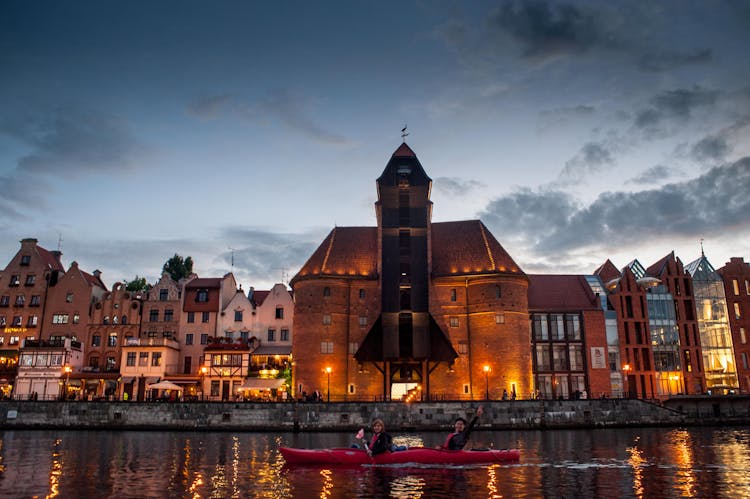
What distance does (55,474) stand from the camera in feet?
88.9

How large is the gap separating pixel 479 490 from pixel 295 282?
148 feet

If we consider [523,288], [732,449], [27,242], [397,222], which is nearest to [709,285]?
[523,288]

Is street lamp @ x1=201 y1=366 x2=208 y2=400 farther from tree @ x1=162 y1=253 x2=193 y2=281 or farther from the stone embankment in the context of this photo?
tree @ x1=162 y1=253 x2=193 y2=281

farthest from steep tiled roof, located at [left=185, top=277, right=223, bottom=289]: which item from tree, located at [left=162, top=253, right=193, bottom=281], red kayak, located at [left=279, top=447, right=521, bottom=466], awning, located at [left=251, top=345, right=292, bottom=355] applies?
red kayak, located at [left=279, top=447, right=521, bottom=466]

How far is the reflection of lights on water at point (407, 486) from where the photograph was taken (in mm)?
22234

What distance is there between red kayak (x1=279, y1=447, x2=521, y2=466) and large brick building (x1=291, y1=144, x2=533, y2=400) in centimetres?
3048

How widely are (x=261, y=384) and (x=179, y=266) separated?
4180 centimetres

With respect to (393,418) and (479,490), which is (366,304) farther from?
(479,490)

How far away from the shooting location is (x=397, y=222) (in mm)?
66062

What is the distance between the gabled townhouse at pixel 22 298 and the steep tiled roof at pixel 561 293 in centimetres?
5919

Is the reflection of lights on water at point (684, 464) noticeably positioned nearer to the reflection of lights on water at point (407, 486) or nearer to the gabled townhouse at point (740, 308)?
the reflection of lights on water at point (407, 486)

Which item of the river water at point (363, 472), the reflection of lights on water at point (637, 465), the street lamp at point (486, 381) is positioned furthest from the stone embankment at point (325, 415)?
the reflection of lights on water at point (637, 465)

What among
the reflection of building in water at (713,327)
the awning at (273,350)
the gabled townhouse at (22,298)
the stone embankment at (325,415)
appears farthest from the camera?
the gabled townhouse at (22,298)

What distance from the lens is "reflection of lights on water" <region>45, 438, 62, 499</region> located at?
22.5m
